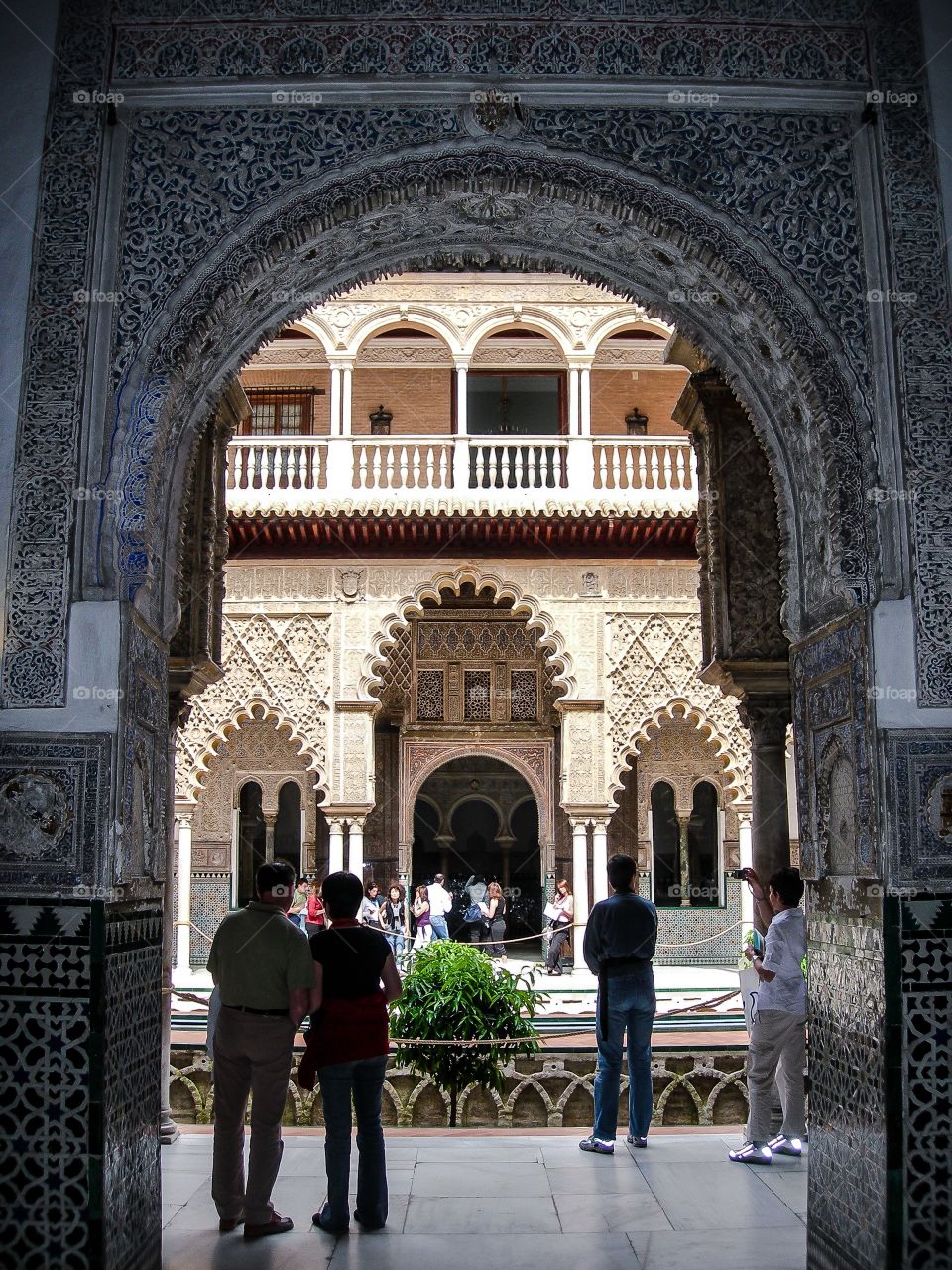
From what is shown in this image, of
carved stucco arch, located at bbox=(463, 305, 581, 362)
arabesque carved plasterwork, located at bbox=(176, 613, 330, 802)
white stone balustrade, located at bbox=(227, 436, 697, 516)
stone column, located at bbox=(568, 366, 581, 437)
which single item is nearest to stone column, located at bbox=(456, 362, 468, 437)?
white stone balustrade, located at bbox=(227, 436, 697, 516)

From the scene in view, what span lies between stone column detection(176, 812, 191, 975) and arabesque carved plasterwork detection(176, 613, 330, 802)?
0.40 metres

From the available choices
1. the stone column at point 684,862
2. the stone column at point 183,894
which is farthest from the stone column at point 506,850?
the stone column at point 183,894

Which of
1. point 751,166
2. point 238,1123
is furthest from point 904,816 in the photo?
point 238,1123

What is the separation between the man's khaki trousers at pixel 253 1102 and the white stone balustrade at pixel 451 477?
8964 millimetres

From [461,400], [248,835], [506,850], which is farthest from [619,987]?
[506,850]

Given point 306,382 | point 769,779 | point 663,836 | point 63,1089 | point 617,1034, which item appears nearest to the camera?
point 63,1089

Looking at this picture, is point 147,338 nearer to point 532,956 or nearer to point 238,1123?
point 238,1123

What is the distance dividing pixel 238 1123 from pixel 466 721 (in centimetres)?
1089

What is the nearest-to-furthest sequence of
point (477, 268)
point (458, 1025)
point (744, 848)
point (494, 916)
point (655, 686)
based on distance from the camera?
point (477, 268)
point (458, 1025)
point (655, 686)
point (744, 848)
point (494, 916)

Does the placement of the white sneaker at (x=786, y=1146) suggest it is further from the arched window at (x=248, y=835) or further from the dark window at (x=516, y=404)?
the dark window at (x=516, y=404)

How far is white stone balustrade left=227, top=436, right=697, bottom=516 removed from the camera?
12.3 meters

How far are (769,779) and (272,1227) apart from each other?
294cm

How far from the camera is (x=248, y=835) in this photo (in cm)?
1456

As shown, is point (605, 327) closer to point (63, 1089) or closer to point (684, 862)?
point (684, 862)
